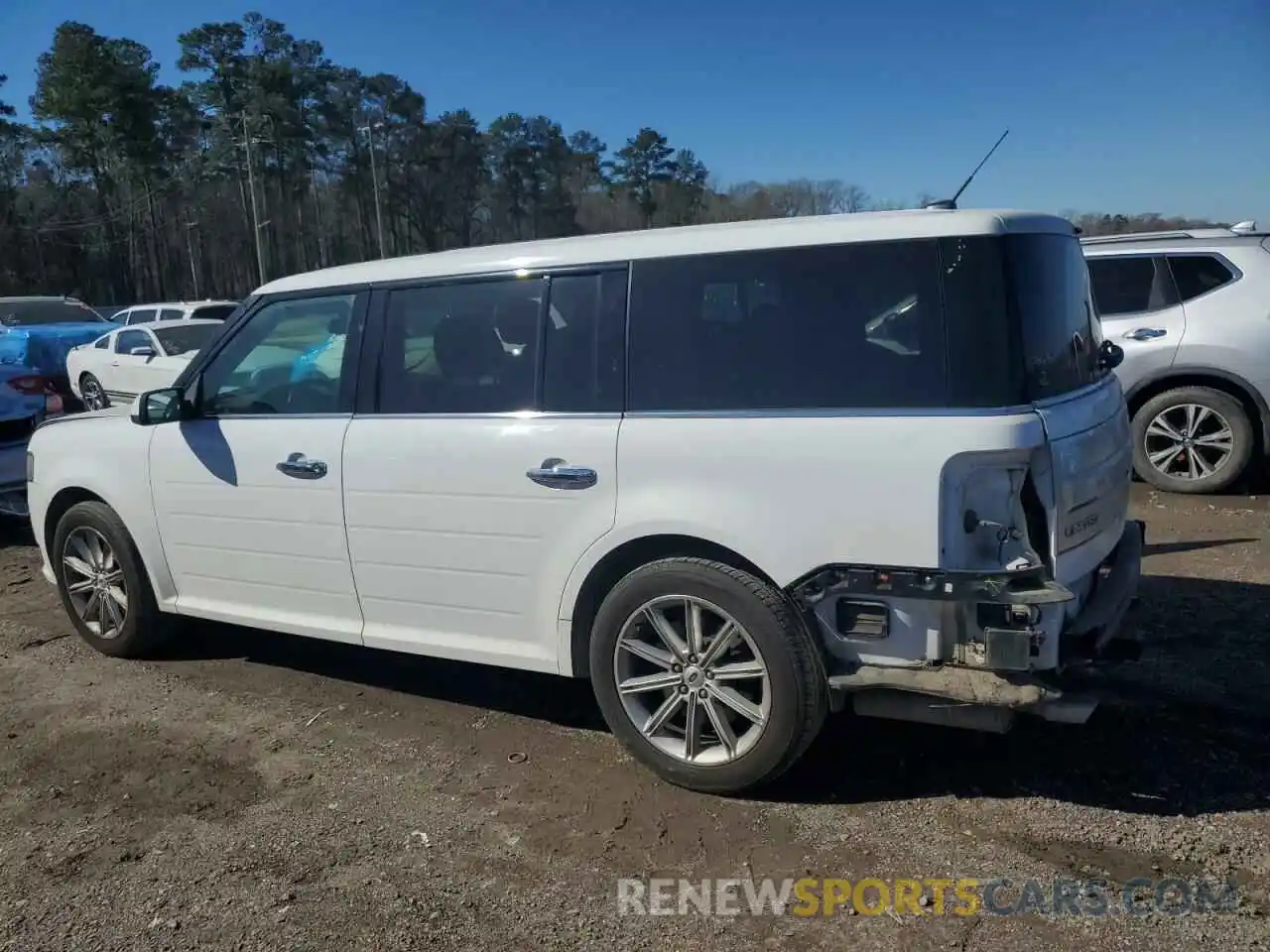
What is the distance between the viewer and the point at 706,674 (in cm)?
340

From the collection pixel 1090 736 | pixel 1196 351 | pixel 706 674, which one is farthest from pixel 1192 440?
pixel 706 674

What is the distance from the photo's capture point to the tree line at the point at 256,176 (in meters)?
50.3

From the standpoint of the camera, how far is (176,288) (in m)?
67.9

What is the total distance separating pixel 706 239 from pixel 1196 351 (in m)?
5.57

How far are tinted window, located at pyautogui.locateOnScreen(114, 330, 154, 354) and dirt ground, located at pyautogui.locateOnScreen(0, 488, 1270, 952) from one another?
10.7 metres

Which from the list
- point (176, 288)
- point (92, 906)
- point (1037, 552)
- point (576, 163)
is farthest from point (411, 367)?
point (176, 288)

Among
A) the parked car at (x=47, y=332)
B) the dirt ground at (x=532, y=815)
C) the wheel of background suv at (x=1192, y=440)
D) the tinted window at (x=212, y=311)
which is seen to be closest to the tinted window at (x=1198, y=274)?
the wheel of background suv at (x=1192, y=440)

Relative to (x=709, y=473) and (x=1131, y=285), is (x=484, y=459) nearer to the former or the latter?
(x=709, y=473)

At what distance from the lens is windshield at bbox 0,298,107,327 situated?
16719mm

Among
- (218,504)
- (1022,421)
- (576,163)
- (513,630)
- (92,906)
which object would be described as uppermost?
(576,163)

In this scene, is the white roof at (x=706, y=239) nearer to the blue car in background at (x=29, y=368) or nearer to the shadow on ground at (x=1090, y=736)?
the shadow on ground at (x=1090, y=736)

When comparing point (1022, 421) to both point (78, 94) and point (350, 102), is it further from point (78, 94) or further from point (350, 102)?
point (350, 102)

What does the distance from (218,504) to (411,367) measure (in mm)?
1208

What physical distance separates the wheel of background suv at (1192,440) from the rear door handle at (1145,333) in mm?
438
